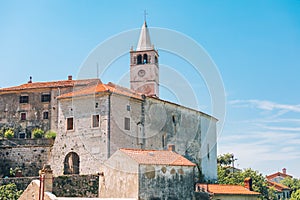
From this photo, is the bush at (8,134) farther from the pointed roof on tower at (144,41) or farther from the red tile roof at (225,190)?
the red tile roof at (225,190)

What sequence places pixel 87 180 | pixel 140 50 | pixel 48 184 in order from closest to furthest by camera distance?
1. pixel 48 184
2. pixel 87 180
3. pixel 140 50

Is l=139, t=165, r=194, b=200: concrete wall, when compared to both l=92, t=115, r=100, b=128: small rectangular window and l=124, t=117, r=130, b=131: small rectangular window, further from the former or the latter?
l=92, t=115, r=100, b=128: small rectangular window

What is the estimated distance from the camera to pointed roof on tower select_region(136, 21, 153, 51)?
5612 cm

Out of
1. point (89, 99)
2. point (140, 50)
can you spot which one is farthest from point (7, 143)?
point (140, 50)

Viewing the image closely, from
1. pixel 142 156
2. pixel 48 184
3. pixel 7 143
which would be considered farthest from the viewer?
pixel 7 143

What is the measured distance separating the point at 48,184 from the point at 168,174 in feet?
42.8

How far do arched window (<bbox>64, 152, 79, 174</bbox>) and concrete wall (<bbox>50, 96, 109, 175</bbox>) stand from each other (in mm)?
280

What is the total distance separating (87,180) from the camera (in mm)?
35438

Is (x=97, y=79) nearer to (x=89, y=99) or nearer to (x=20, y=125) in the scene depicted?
(x=89, y=99)

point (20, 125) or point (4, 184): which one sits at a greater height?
point (20, 125)

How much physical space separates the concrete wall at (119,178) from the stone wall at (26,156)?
8805mm

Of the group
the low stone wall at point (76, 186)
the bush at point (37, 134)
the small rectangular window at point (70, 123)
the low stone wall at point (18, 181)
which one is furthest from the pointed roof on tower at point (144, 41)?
the low stone wall at point (18, 181)

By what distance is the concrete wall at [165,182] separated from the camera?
102 ft

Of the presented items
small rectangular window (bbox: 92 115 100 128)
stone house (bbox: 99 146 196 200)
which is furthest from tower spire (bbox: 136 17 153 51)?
stone house (bbox: 99 146 196 200)
